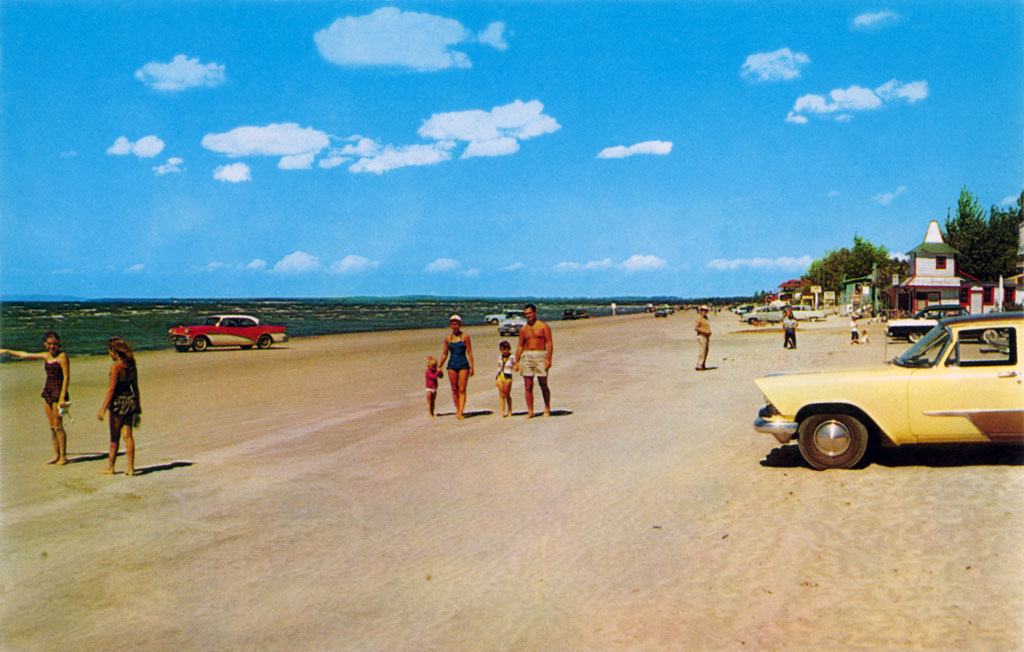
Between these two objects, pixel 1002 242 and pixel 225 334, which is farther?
pixel 1002 242

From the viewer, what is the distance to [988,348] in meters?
7.51

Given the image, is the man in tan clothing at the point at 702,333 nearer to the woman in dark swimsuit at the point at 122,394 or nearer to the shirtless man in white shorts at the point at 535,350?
the shirtless man in white shorts at the point at 535,350

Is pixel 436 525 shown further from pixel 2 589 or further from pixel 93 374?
pixel 93 374

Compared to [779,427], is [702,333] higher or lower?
higher

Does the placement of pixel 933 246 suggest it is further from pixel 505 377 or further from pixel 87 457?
pixel 87 457

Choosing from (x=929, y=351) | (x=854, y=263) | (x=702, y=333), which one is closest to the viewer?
(x=929, y=351)

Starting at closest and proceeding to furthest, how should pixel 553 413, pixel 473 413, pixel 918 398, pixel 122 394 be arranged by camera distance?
pixel 918 398, pixel 122 394, pixel 553 413, pixel 473 413

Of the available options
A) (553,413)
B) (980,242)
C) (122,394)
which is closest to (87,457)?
(122,394)

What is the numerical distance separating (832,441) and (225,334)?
32.2 meters

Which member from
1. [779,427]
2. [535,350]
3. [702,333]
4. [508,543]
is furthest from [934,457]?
[702,333]

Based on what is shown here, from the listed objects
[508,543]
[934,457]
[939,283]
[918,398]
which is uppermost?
[939,283]

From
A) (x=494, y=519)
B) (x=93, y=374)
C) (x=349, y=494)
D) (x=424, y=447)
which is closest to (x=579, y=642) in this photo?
(x=494, y=519)

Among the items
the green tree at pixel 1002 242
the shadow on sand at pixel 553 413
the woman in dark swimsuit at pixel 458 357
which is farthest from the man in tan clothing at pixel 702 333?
the green tree at pixel 1002 242

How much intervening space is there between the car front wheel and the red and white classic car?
103 ft
